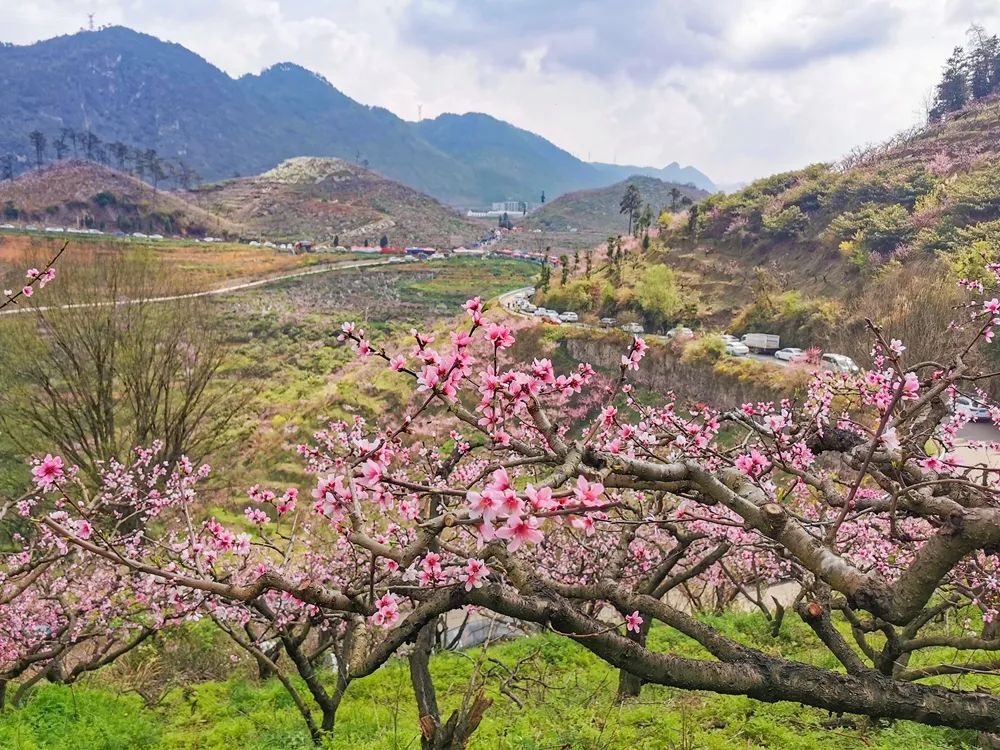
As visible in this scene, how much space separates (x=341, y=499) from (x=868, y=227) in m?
48.6

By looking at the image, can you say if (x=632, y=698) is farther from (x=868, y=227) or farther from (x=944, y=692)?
(x=868, y=227)

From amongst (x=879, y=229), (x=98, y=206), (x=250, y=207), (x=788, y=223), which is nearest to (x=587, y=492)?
(x=879, y=229)

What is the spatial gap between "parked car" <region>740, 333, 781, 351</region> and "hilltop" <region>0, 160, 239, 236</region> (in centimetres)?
8720

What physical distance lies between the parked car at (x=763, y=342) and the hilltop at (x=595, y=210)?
99741 mm

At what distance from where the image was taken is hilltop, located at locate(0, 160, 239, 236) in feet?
309

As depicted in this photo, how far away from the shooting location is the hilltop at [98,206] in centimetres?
9431

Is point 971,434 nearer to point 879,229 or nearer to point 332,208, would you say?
point 879,229

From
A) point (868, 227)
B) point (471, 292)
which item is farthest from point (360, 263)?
point (868, 227)

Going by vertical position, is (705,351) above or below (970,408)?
below

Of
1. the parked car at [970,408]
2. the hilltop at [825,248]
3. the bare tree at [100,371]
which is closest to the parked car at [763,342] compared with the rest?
the hilltop at [825,248]

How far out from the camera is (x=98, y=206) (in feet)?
321

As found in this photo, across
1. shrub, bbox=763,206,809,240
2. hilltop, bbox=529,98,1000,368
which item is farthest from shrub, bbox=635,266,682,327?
shrub, bbox=763,206,809,240

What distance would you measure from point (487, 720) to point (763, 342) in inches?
1243

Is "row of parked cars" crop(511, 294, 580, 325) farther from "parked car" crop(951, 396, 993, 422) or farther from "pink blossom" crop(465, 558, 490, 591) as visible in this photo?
"pink blossom" crop(465, 558, 490, 591)
